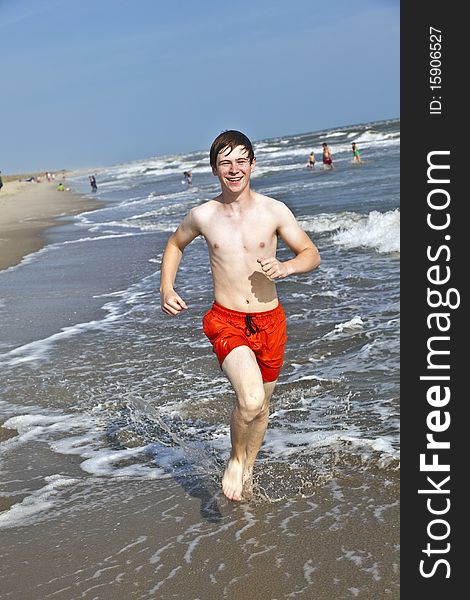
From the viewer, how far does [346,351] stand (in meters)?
7.05

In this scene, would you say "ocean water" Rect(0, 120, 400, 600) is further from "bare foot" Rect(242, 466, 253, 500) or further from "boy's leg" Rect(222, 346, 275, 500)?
"boy's leg" Rect(222, 346, 275, 500)

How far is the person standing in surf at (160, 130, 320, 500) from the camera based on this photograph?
4.17 metres

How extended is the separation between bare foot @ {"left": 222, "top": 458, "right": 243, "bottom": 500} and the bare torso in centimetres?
80

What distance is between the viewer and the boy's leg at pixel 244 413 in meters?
4.01

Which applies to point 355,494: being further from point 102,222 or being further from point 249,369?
point 102,222

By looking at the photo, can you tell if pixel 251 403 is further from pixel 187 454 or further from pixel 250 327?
pixel 187 454

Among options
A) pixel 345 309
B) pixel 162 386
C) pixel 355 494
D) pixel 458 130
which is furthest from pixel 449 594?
pixel 345 309

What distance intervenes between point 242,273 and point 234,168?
541 millimetres

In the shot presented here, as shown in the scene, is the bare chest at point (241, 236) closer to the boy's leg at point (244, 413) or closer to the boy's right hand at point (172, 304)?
the boy's right hand at point (172, 304)

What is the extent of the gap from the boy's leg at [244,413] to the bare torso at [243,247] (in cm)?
31

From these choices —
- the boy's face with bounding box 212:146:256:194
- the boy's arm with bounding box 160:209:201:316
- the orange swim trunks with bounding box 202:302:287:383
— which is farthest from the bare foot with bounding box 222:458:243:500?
the boy's face with bounding box 212:146:256:194

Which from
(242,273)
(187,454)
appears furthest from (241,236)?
(187,454)

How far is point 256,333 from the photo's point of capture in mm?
4254

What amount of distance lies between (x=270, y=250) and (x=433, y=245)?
1.11 metres
